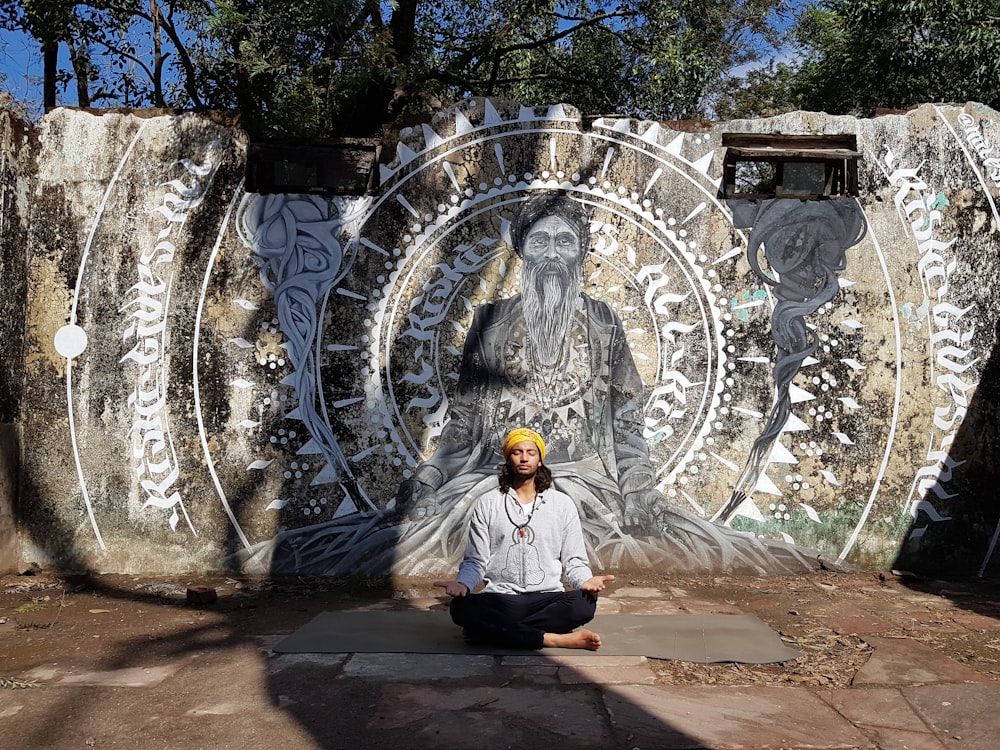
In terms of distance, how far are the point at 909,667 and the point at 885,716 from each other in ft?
2.55

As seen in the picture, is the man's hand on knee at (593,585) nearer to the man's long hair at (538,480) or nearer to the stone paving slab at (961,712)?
the man's long hair at (538,480)

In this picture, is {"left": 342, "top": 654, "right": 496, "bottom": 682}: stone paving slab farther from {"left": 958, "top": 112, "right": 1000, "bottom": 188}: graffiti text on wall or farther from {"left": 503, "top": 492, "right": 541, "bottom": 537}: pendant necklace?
{"left": 958, "top": 112, "right": 1000, "bottom": 188}: graffiti text on wall

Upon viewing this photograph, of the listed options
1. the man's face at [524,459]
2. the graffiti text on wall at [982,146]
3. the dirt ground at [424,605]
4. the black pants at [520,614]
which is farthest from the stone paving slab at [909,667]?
the graffiti text on wall at [982,146]

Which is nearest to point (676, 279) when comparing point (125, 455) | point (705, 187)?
point (705, 187)

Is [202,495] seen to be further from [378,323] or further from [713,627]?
[713,627]

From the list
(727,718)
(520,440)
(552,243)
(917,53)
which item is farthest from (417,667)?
(917,53)

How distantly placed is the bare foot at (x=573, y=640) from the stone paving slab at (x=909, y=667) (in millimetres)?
1160

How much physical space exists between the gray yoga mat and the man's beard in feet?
6.27

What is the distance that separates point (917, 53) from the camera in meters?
11.8

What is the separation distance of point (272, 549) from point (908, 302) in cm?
453

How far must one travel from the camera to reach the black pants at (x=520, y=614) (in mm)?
4352

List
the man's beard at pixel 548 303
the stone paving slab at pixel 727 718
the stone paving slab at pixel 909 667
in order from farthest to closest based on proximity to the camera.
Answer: the man's beard at pixel 548 303, the stone paving slab at pixel 909 667, the stone paving slab at pixel 727 718

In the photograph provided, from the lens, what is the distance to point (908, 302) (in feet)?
20.1

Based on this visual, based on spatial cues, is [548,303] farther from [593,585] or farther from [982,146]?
[982,146]
